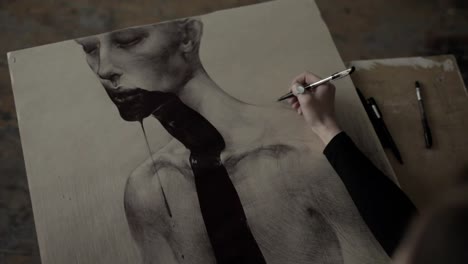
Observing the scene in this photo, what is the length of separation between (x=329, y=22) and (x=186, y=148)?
0.58 metres

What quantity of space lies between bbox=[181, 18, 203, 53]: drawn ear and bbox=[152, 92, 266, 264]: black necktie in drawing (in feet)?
0.48

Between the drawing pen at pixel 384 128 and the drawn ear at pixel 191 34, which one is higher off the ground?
the drawn ear at pixel 191 34

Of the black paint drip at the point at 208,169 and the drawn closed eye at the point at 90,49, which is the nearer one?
the black paint drip at the point at 208,169

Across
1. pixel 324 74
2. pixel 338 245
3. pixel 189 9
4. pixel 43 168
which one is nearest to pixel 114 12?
pixel 189 9

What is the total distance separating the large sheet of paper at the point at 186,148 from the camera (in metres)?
0.79

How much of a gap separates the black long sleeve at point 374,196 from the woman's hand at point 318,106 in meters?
0.05

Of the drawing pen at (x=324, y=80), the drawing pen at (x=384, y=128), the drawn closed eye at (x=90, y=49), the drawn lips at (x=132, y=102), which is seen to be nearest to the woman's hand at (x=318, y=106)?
the drawing pen at (x=324, y=80)

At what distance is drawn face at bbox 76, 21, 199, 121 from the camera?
2.96 ft

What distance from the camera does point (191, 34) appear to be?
100 cm

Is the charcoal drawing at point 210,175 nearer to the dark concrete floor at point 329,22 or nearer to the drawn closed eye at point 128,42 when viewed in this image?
the drawn closed eye at point 128,42

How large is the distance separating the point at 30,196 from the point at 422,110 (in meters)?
0.94

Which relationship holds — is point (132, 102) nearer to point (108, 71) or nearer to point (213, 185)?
point (108, 71)

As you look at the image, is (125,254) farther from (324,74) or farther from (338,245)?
(324,74)

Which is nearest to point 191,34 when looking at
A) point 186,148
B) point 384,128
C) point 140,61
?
point 140,61
